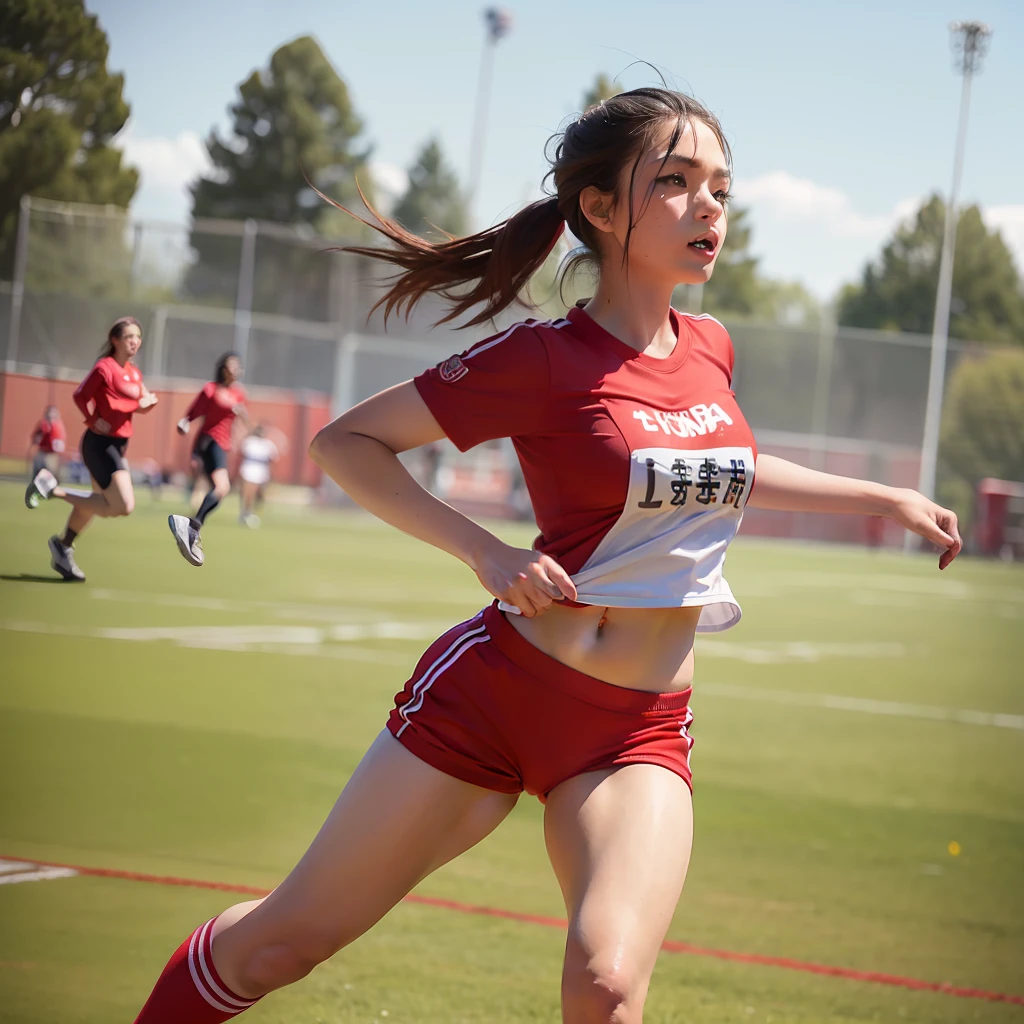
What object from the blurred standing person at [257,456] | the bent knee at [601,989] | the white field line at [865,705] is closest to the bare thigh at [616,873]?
the bent knee at [601,989]

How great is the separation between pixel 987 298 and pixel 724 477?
50.0m

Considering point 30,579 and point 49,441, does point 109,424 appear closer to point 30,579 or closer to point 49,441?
point 49,441

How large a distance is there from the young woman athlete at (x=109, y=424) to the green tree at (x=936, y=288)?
34046mm

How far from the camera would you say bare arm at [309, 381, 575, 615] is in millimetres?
2820

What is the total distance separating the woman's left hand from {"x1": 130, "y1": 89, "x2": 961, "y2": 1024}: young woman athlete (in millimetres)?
420

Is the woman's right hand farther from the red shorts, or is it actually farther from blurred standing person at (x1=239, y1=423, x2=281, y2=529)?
blurred standing person at (x1=239, y1=423, x2=281, y2=529)

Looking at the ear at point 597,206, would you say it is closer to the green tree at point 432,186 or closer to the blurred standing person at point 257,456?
the blurred standing person at point 257,456

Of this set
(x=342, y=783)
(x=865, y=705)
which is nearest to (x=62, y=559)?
(x=342, y=783)

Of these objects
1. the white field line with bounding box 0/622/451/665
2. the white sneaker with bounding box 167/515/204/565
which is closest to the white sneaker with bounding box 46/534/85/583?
the white sneaker with bounding box 167/515/204/565

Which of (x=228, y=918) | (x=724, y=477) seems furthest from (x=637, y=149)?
(x=228, y=918)

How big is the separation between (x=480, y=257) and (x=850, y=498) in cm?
100

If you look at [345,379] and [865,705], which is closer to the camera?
[865,705]

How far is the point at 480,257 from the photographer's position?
321 cm

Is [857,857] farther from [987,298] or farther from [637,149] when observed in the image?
[987,298]
